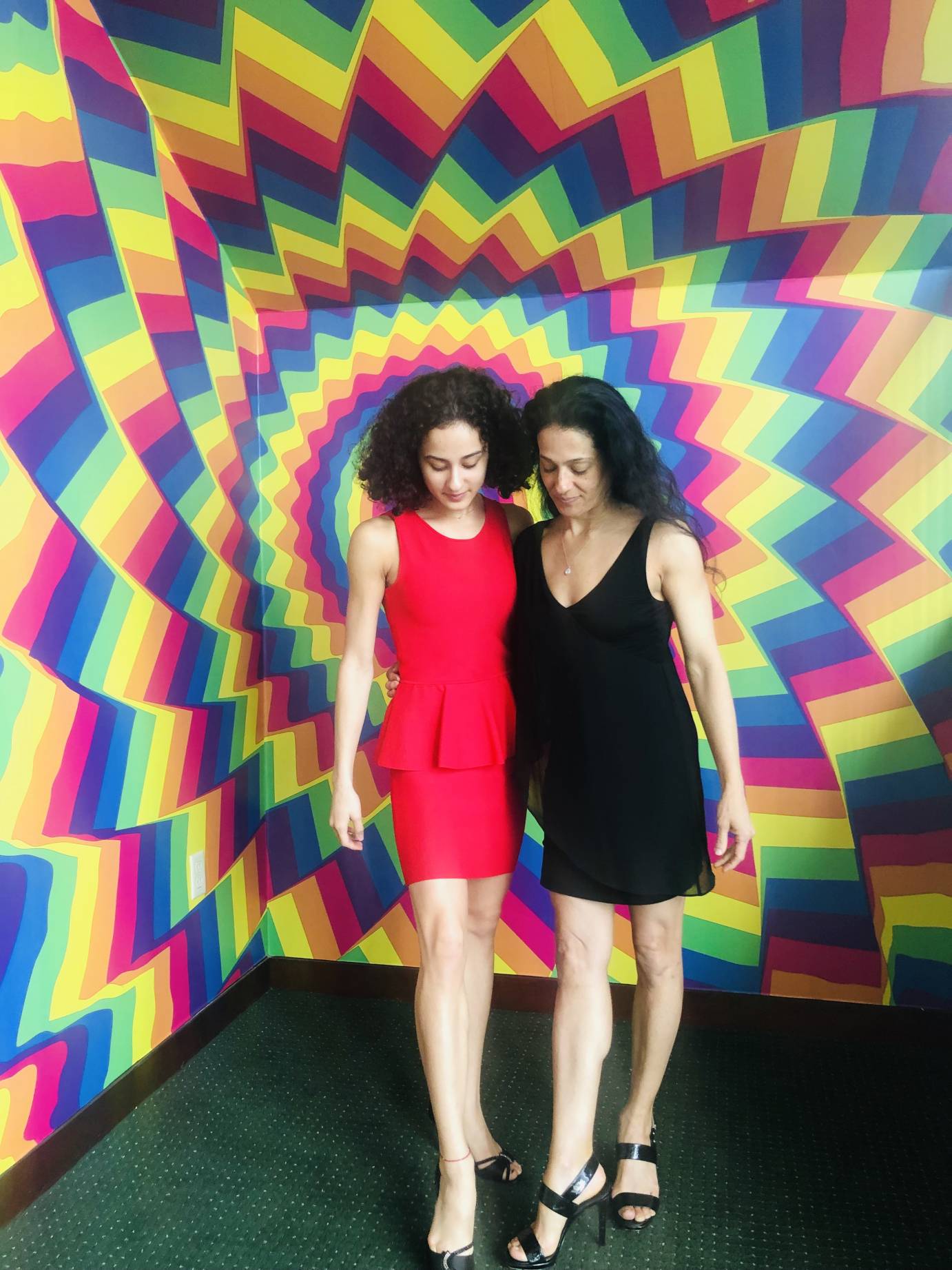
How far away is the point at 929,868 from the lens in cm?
199

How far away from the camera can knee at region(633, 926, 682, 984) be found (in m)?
1.53

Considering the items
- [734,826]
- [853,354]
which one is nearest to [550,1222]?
[734,826]

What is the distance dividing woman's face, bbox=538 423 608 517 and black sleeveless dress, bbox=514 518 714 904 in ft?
A: 0.34

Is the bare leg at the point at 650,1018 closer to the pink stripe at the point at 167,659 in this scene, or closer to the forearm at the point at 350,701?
the forearm at the point at 350,701

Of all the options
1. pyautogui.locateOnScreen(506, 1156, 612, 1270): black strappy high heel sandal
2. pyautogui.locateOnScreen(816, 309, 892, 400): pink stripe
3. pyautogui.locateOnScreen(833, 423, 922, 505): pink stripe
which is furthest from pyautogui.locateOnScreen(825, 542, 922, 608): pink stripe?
pyautogui.locateOnScreen(506, 1156, 612, 1270): black strappy high heel sandal

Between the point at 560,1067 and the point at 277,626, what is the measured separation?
132 centimetres

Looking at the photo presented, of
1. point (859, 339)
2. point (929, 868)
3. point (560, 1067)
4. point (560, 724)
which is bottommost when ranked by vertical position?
point (560, 1067)

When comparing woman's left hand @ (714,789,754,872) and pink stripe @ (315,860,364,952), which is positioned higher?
woman's left hand @ (714,789,754,872)

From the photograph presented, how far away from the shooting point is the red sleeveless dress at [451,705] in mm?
1493

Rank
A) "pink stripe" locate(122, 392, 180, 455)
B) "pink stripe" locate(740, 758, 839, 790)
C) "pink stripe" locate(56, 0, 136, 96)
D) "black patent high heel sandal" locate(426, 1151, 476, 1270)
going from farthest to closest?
"pink stripe" locate(740, 758, 839, 790)
"pink stripe" locate(122, 392, 180, 455)
"pink stripe" locate(56, 0, 136, 96)
"black patent high heel sandal" locate(426, 1151, 476, 1270)

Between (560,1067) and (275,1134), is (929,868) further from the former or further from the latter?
(275,1134)

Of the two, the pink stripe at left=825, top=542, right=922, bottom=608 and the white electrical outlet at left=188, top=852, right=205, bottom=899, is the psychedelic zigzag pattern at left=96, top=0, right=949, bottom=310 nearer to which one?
the pink stripe at left=825, top=542, right=922, bottom=608

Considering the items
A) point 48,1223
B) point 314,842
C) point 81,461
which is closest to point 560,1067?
point 48,1223

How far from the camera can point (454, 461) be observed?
57.5 inches
